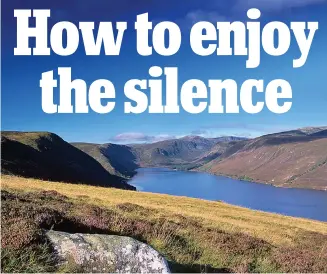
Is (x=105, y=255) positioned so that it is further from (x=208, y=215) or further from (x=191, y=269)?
(x=208, y=215)

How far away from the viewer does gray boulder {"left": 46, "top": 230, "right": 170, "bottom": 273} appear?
928 centimetres

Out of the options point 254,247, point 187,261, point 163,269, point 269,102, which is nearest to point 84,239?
point 163,269

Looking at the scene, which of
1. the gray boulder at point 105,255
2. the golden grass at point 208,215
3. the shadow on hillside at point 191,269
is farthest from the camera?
the golden grass at point 208,215

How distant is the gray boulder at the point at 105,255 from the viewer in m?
9.28

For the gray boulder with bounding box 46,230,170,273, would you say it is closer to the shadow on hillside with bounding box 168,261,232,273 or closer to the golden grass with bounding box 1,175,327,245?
the shadow on hillside with bounding box 168,261,232,273

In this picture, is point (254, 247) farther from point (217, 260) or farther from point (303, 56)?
point (303, 56)

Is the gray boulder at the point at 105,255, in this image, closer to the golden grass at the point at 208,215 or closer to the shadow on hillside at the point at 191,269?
the shadow on hillside at the point at 191,269

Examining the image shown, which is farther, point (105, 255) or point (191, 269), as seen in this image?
point (191, 269)

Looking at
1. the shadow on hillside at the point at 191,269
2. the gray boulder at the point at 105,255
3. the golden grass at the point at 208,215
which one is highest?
the gray boulder at the point at 105,255

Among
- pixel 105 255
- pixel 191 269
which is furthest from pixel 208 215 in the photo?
pixel 105 255

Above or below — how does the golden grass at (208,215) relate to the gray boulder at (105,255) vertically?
below

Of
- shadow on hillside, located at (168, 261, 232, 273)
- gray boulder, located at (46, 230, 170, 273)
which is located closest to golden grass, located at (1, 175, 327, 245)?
shadow on hillside, located at (168, 261, 232, 273)

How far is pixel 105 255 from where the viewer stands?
31.1ft

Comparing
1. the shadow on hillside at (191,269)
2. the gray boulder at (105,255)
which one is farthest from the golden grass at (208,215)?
the gray boulder at (105,255)
